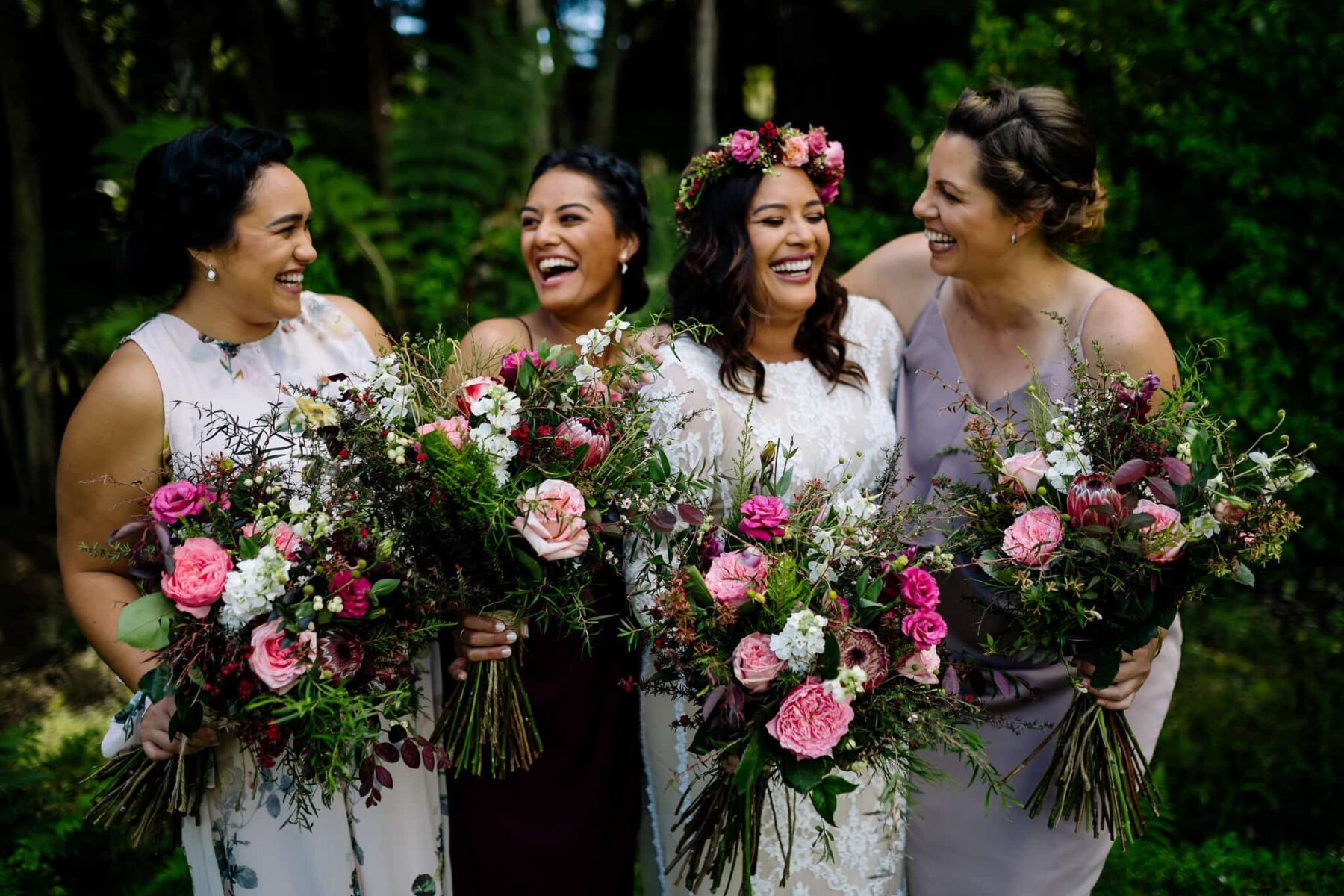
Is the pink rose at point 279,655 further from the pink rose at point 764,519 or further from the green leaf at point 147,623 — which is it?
the pink rose at point 764,519

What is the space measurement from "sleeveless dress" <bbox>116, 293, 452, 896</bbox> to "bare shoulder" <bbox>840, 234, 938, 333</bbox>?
1.95 m

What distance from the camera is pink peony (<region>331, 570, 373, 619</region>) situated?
7.41ft

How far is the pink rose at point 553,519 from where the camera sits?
2328 mm

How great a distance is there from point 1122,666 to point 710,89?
6.03 meters

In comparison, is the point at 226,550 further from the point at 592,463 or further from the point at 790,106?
the point at 790,106

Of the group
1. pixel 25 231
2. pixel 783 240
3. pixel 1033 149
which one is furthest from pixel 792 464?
pixel 25 231

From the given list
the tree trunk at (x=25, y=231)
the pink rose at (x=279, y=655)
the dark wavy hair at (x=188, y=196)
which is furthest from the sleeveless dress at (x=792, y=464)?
the tree trunk at (x=25, y=231)

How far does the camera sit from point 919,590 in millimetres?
2340

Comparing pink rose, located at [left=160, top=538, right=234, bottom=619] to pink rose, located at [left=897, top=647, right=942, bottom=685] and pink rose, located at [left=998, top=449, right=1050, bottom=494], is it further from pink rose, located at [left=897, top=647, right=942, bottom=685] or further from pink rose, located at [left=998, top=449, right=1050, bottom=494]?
pink rose, located at [left=998, top=449, right=1050, bottom=494]

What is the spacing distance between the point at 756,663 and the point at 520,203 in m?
5.49

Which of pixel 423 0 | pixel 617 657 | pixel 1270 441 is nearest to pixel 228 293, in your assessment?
pixel 617 657

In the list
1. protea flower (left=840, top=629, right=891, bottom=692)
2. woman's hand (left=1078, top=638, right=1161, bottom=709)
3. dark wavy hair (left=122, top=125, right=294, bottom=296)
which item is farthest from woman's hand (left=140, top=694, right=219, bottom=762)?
woman's hand (left=1078, top=638, right=1161, bottom=709)

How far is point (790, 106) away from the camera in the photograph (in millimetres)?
8961

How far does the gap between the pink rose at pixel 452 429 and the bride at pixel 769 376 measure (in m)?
0.69
